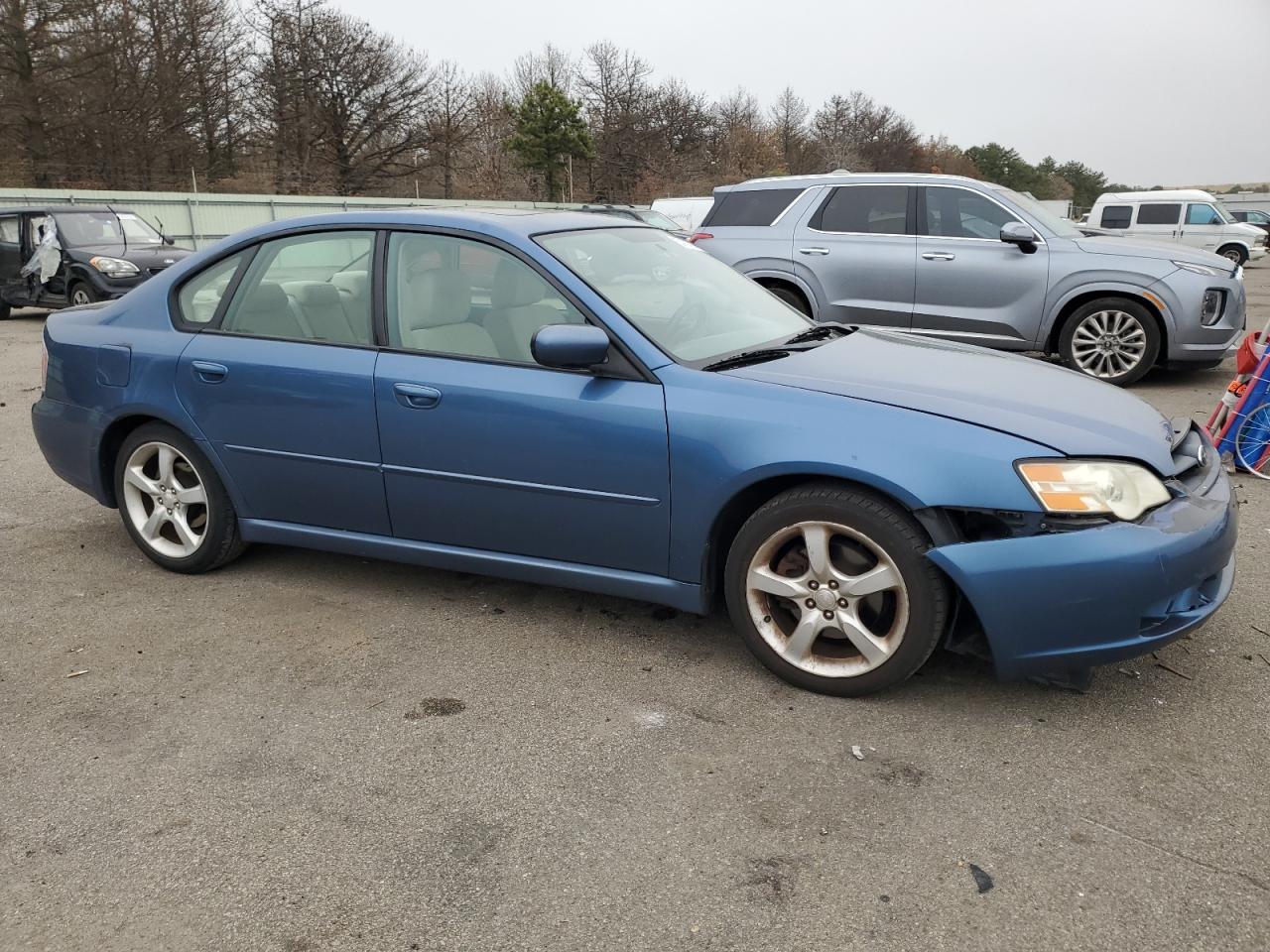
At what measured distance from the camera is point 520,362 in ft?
11.8

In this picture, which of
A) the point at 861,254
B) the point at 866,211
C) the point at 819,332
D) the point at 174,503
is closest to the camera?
the point at 819,332

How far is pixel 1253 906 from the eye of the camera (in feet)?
7.33

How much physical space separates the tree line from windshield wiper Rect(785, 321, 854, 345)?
3230 cm

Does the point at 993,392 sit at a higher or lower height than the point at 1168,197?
lower

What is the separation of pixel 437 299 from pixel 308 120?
158 ft

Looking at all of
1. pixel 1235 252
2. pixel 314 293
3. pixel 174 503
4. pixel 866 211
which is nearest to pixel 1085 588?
pixel 314 293

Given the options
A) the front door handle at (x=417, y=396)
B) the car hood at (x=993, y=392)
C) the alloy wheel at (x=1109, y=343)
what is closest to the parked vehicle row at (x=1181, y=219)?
the alloy wheel at (x=1109, y=343)

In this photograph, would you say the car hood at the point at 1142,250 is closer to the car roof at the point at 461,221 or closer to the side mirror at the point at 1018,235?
the side mirror at the point at 1018,235

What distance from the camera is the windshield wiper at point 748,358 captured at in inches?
137

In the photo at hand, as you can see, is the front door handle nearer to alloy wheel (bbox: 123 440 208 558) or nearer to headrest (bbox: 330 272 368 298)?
headrest (bbox: 330 272 368 298)

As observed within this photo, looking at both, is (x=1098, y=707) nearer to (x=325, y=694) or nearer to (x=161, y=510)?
(x=325, y=694)

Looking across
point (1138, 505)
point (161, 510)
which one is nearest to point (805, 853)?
point (1138, 505)

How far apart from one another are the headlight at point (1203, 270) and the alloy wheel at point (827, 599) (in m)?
6.76

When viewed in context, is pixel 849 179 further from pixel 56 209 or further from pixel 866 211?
pixel 56 209
